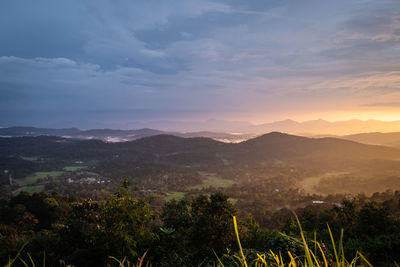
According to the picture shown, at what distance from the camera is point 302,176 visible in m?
102

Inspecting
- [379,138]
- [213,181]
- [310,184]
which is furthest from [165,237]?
[379,138]

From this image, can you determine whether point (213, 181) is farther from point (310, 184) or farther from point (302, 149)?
point (302, 149)

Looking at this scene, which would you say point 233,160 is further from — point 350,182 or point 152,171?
point 350,182

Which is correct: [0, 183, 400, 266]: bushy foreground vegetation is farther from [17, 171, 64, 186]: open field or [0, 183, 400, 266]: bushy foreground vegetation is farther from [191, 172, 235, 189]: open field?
[17, 171, 64, 186]: open field

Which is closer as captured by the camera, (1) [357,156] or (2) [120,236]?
(2) [120,236]

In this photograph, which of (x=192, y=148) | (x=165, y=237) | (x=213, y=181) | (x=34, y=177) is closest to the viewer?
(x=165, y=237)

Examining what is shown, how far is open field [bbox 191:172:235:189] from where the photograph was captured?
9112cm

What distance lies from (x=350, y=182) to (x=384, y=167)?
1949 cm

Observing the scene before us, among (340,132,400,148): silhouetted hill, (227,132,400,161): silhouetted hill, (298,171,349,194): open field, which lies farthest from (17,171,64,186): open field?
(340,132,400,148): silhouetted hill

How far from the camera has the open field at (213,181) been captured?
9112cm

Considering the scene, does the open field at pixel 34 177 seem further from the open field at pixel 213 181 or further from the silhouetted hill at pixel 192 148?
the open field at pixel 213 181

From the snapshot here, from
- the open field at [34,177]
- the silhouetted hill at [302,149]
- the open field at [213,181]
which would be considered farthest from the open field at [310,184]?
the open field at [34,177]

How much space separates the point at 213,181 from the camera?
9962 cm

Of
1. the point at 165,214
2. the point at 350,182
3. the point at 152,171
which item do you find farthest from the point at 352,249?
the point at 152,171
